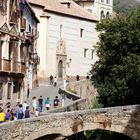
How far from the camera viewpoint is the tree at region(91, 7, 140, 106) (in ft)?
137

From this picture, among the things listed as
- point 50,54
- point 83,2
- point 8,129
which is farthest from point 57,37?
point 8,129

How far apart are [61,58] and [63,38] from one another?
8.24ft

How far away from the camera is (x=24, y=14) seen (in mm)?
52719

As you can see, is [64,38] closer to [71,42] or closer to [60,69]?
[71,42]

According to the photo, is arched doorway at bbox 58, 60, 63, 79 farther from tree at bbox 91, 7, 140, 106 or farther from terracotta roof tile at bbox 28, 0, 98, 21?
tree at bbox 91, 7, 140, 106

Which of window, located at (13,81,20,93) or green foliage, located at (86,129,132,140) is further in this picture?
window, located at (13,81,20,93)

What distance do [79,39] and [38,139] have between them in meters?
46.8

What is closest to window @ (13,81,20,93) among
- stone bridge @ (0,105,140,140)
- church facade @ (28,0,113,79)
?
stone bridge @ (0,105,140,140)

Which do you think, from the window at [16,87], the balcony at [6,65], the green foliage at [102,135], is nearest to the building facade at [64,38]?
the window at [16,87]

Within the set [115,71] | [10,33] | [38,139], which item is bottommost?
[38,139]

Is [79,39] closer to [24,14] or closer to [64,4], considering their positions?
[64,4]

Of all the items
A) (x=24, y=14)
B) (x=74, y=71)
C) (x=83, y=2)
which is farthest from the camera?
(x=83, y=2)

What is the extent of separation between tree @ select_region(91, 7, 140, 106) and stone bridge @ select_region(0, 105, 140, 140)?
8.81 meters

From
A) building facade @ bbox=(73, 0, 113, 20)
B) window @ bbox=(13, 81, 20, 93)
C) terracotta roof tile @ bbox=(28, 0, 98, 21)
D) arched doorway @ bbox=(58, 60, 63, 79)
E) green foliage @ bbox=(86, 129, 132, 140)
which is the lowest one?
green foliage @ bbox=(86, 129, 132, 140)
